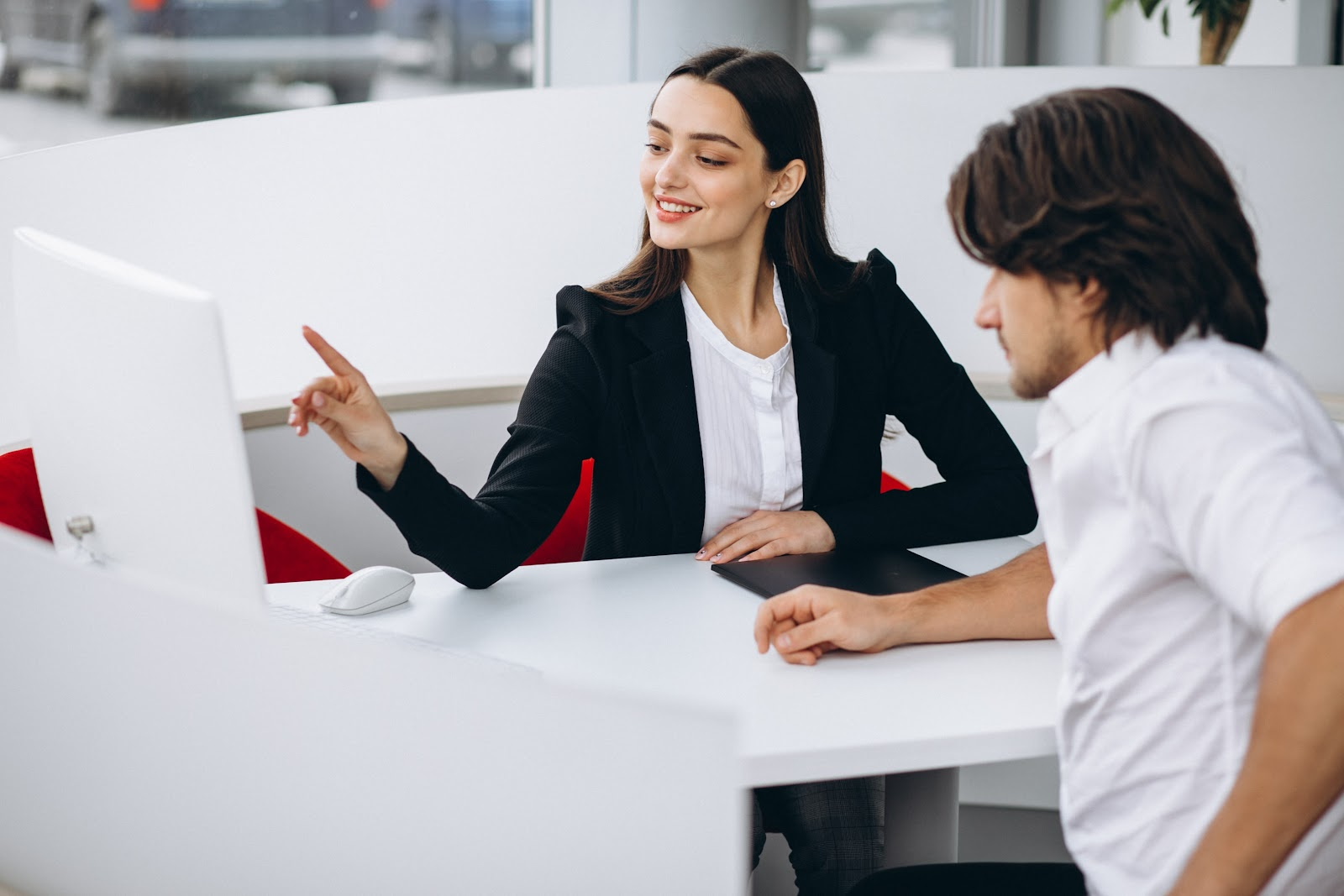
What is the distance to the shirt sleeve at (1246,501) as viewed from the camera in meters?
0.91

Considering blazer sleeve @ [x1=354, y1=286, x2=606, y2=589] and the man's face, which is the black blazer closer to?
blazer sleeve @ [x1=354, y1=286, x2=606, y2=589]

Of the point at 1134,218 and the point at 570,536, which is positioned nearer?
the point at 1134,218

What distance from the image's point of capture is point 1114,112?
110cm

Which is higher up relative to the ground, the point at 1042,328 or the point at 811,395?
the point at 1042,328

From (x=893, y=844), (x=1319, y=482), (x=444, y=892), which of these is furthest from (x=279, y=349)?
(x=1319, y=482)

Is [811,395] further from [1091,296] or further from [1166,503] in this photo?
[1166,503]

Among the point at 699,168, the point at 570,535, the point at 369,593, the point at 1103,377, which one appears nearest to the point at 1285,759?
the point at 1103,377

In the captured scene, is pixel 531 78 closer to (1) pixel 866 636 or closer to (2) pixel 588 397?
(2) pixel 588 397

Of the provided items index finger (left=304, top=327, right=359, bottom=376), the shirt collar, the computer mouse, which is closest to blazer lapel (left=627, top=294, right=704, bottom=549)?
the computer mouse

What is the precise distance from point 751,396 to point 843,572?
37 cm

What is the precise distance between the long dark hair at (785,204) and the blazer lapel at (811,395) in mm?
110

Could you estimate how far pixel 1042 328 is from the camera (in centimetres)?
117

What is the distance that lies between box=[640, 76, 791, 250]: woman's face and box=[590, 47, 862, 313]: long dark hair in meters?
0.03

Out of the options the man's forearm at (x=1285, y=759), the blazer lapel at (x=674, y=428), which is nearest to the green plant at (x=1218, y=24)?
the blazer lapel at (x=674, y=428)
